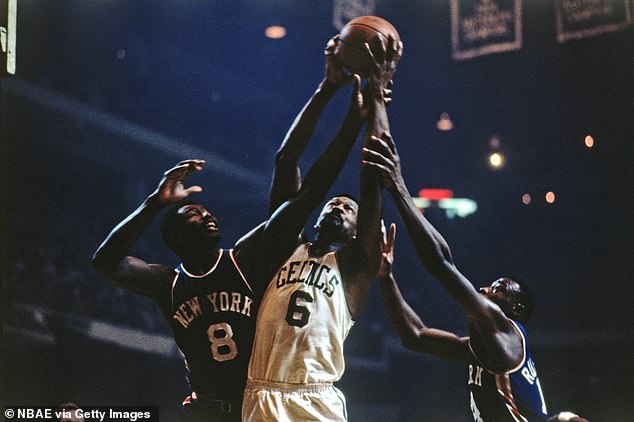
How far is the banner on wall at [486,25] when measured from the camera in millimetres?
9367

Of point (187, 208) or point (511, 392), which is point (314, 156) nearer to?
point (187, 208)

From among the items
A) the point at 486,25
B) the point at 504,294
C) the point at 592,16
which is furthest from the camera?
the point at 486,25

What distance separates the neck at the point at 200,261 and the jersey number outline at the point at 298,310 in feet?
1.79

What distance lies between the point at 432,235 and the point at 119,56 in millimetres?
9552

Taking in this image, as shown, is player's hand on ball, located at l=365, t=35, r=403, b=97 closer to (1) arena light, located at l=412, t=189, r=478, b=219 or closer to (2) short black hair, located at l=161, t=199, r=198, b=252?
(2) short black hair, located at l=161, t=199, r=198, b=252

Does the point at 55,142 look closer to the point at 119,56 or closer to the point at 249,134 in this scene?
the point at 119,56

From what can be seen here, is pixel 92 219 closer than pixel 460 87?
Yes

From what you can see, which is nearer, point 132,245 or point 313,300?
point 313,300

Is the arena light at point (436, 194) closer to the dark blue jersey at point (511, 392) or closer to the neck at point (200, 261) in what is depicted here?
the dark blue jersey at point (511, 392)

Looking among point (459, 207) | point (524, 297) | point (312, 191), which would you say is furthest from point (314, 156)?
point (312, 191)

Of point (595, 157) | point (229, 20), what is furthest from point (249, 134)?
point (595, 157)

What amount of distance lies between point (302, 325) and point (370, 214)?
1.91ft

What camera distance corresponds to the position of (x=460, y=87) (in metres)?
13.5

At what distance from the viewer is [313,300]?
360 cm
